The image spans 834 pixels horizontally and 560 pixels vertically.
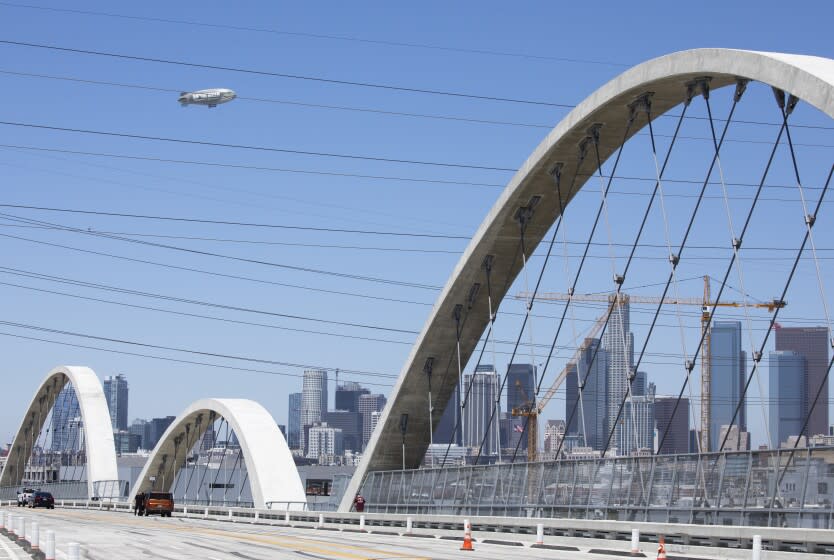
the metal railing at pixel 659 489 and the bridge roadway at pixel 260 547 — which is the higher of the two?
the metal railing at pixel 659 489

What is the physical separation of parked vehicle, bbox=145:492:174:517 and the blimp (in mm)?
30033

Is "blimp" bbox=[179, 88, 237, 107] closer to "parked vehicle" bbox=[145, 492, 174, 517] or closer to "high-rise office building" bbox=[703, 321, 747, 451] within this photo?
"parked vehicle" bbox=[145, 492, 174, 517]

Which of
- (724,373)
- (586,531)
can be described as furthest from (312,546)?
(724,373)

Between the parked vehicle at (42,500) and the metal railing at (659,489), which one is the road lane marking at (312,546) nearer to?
the metal railing at (659,489)

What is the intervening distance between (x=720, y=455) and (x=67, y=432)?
101466 millimetres

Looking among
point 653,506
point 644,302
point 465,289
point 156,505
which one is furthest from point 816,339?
point 653,506

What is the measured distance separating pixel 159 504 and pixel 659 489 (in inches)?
1692

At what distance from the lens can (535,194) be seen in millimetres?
45562

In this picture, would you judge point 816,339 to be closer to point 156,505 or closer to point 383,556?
point 156,505

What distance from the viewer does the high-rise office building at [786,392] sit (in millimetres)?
135375

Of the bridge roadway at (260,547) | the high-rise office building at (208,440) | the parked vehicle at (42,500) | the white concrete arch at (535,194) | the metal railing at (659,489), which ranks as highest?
the white concrete arch at (535,194)

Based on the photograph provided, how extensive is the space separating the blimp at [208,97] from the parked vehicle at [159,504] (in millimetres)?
30033

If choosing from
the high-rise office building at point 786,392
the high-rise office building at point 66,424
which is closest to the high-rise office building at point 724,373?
the high-rise office building at point 786,392

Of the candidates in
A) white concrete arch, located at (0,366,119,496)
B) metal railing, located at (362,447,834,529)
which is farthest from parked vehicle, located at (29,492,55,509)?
metal railing, located at (362,447,834,529)
